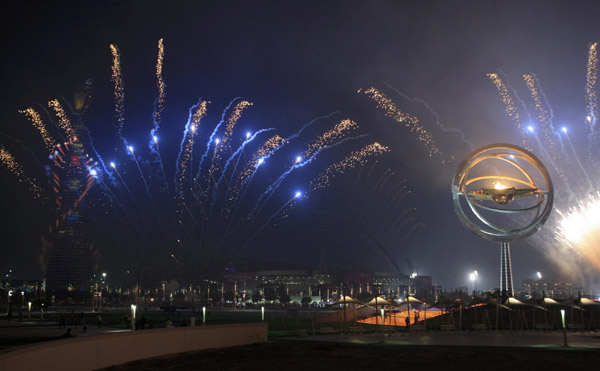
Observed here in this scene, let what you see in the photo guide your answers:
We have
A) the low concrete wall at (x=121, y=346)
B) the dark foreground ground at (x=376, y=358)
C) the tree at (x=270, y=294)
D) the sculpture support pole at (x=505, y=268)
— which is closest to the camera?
the low concrete wall at (x=121, y=346)

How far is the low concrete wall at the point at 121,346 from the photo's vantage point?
54.4ft

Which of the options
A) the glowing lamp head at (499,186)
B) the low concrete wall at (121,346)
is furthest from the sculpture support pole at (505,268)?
the low concrete wall at (121,346)

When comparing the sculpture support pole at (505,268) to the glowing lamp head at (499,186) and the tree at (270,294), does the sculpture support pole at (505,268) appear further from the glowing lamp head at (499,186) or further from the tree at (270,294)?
the tree at (270,294)

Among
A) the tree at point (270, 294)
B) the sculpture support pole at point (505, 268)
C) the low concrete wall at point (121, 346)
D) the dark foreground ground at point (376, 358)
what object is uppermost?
the sculpture support pole at point (505, 268)

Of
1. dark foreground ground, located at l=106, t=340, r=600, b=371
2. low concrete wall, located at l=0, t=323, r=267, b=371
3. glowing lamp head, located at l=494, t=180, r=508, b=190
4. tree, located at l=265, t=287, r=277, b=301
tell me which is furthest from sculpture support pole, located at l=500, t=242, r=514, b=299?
tree, located at l=265, t=287, r=277, b=301

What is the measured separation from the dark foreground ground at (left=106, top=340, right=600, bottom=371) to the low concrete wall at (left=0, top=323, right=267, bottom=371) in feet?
1.71

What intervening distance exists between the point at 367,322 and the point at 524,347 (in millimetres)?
28228

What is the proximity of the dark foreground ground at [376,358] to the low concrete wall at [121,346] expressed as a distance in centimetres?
52

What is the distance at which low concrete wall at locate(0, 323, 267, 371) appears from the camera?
16.6 m

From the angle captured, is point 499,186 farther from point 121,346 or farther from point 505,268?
point 121,346

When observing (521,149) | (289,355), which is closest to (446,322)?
(521,149)

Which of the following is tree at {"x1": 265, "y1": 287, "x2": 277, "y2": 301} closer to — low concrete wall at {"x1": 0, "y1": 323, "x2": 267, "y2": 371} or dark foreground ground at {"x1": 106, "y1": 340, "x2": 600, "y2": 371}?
low concrete wall at {"x1": 0, "y1": 323, "x2": 267, "y2": 371}

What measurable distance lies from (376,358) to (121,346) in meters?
11.7

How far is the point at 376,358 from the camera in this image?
26.1m
